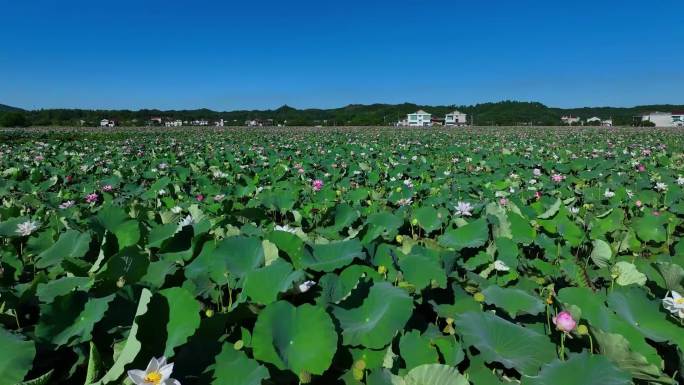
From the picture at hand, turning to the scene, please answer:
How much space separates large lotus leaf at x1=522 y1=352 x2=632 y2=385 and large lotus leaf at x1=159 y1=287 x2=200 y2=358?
0.93 metres

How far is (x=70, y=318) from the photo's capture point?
1.27 meters

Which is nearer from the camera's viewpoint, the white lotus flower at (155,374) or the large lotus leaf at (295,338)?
the white lotus flower at (155,374)

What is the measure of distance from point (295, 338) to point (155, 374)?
1.31 ft

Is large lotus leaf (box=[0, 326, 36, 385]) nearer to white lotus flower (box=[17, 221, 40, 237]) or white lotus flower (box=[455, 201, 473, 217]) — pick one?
white lotus flower (box=[17, 221, 40, 237])

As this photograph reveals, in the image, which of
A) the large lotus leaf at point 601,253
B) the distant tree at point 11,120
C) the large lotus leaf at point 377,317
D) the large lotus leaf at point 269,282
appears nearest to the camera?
the large lotus leaf at point 377,317

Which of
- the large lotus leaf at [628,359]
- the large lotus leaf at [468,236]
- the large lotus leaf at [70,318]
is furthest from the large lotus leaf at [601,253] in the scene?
the large lotus leaf at [70,318]

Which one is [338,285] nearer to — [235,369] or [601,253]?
[235,369]

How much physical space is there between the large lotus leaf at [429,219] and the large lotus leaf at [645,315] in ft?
4.46

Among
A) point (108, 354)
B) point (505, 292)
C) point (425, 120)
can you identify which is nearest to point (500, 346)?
point (505, 292)

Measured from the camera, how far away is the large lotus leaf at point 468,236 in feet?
7.34

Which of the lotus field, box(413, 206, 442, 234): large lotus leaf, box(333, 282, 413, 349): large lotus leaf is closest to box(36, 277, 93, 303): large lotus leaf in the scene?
the lotus field

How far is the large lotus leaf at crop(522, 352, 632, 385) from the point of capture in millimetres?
1081

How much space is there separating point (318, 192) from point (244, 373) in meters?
3.15

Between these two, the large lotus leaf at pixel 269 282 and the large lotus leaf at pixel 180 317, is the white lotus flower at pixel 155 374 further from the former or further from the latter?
the large lotus leaf at pixel 269 282
